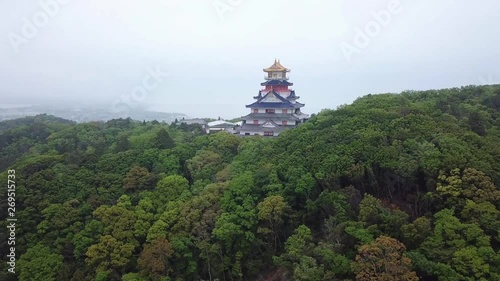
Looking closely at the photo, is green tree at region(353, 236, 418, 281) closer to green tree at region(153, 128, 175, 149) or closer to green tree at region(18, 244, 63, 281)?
green tree at region(18, 244, 63, 281)

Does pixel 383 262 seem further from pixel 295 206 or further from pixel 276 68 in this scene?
pixel 276 68

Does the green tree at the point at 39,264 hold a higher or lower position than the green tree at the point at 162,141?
lower

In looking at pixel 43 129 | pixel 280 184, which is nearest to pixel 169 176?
pixel 280 184

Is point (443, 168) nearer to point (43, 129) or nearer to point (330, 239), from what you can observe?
point (330, 239)

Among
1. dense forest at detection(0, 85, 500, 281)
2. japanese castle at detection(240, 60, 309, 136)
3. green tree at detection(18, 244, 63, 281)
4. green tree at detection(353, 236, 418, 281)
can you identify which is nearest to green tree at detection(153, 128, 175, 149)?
dense forest at detection(0, 85, 500, 281)

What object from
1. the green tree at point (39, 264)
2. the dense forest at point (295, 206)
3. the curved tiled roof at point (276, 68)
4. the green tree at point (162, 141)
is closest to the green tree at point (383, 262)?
the dense forest at point (295, 206)

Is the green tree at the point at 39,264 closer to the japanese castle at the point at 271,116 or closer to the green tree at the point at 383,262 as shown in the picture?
the green tree at the point at 383,262

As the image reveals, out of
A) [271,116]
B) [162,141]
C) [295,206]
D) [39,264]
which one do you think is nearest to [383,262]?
[295,206]

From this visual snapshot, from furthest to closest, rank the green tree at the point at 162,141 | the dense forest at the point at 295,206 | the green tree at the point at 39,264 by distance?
the green tree at the point at 162,141 → the green tree at the point at 39,264 → the dense forest at the point at 295,206
